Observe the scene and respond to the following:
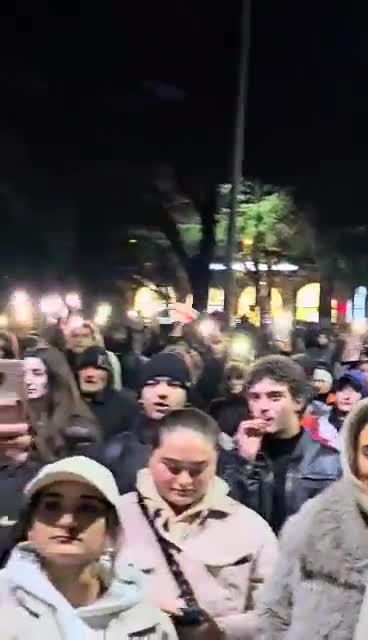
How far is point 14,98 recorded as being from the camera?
27.8m

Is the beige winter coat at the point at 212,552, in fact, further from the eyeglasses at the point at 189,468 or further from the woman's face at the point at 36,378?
the woman's face at the point at 36,378

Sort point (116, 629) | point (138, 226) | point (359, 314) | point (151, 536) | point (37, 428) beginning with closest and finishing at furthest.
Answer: point (116, 629) → point (151, 536) → point (37, 428) → point (138, 226) → point (359, 314)

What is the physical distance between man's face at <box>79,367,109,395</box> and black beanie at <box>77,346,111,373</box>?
0.12 ft

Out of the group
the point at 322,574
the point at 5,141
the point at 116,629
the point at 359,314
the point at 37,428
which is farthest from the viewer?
the point at 359,314

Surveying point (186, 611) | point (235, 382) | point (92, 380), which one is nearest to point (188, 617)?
point (186, 611)

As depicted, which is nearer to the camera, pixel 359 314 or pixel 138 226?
pixel 138 226

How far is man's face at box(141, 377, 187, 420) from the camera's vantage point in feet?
17.7

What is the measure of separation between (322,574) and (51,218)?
83.9ft

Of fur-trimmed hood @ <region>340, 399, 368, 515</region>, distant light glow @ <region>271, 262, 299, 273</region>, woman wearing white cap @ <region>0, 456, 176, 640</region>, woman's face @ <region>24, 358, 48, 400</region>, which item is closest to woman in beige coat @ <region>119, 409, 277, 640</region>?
fur-trimmed hood @ <region>340, 399, 368, 515</region>

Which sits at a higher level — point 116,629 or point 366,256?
point 366,256

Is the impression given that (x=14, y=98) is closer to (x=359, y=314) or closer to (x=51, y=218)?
(x=51, y=218)

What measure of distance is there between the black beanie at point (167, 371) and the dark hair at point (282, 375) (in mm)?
310

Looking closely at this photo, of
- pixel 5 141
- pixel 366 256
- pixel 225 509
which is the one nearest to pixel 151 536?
pixel 225 509

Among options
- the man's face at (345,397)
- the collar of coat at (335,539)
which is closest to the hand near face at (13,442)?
the collar of coat at (335,539)
